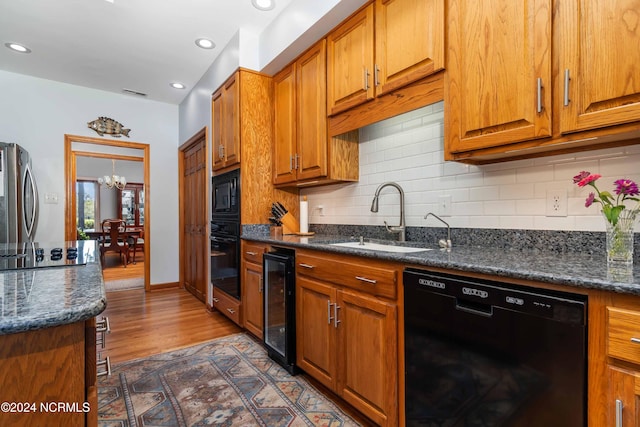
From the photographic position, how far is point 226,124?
330cm

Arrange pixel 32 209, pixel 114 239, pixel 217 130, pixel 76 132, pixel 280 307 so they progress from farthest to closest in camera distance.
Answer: pixel 114 239
pixel 76 132
pixel 217 130
pixel 32 209
pixel 280 307

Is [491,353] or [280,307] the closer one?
[491,353]

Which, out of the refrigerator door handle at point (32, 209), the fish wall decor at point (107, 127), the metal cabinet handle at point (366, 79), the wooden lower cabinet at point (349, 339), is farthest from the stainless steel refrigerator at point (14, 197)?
the metal cabinet handle at point (366, 79)

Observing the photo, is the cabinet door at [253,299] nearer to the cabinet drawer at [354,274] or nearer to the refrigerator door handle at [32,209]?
the cabinet drawer at [354,274]

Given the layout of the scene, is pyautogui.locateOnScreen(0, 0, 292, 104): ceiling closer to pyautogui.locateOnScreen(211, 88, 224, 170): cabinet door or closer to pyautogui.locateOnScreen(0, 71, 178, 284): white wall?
pyautogui.locateOnScreen(0, 71, 178, 284): white wall

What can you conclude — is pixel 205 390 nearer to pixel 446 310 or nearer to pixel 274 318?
pixel 274 318

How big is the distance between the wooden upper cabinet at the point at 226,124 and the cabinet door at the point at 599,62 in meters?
2.51

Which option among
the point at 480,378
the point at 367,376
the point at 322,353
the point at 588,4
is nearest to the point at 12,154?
the point at 322,353

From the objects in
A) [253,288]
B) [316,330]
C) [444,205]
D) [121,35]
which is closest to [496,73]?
[444,205]

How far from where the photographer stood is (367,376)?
1.60 m

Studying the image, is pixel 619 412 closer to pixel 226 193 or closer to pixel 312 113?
pixel 312 113

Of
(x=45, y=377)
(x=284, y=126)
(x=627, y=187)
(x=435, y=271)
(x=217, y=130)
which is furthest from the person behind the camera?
(x=217, y=130)

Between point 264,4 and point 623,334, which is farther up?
point 264,4

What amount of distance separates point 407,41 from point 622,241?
4.46ft
